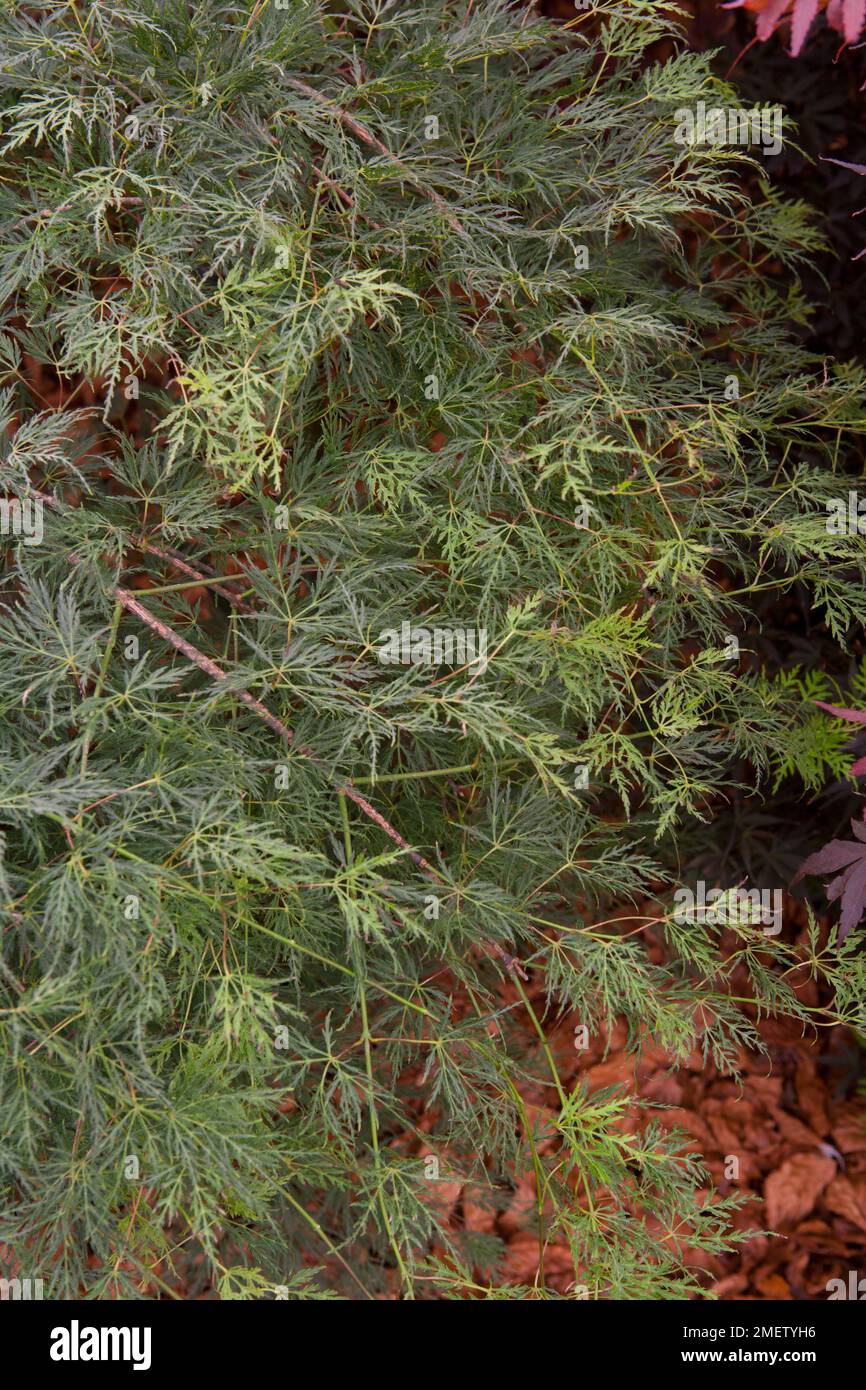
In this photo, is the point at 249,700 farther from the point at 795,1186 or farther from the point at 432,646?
the point at 795,1186

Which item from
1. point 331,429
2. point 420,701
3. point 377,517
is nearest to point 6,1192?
point 420,701

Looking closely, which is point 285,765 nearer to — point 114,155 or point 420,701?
point 420,701

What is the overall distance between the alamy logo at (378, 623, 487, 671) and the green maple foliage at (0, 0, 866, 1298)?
2cm

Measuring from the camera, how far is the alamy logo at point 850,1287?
6.45ft

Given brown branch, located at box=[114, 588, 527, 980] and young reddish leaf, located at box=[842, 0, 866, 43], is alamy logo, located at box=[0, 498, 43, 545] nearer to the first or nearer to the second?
brown branch, located at box=[114, 588, 527, 980]

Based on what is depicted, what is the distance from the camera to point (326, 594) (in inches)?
54.2

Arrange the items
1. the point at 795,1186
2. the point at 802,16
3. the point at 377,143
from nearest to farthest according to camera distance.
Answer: the point at 802,16 < the point at 377,143 < the point at 795,1186

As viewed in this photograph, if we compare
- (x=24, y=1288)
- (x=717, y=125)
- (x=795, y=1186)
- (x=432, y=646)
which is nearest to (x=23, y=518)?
(x=432, y=646)

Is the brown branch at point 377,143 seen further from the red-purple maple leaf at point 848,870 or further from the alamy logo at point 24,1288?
the alamy logo at point 24,1288

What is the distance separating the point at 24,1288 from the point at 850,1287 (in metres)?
1.47

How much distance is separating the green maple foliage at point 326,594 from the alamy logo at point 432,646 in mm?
20
